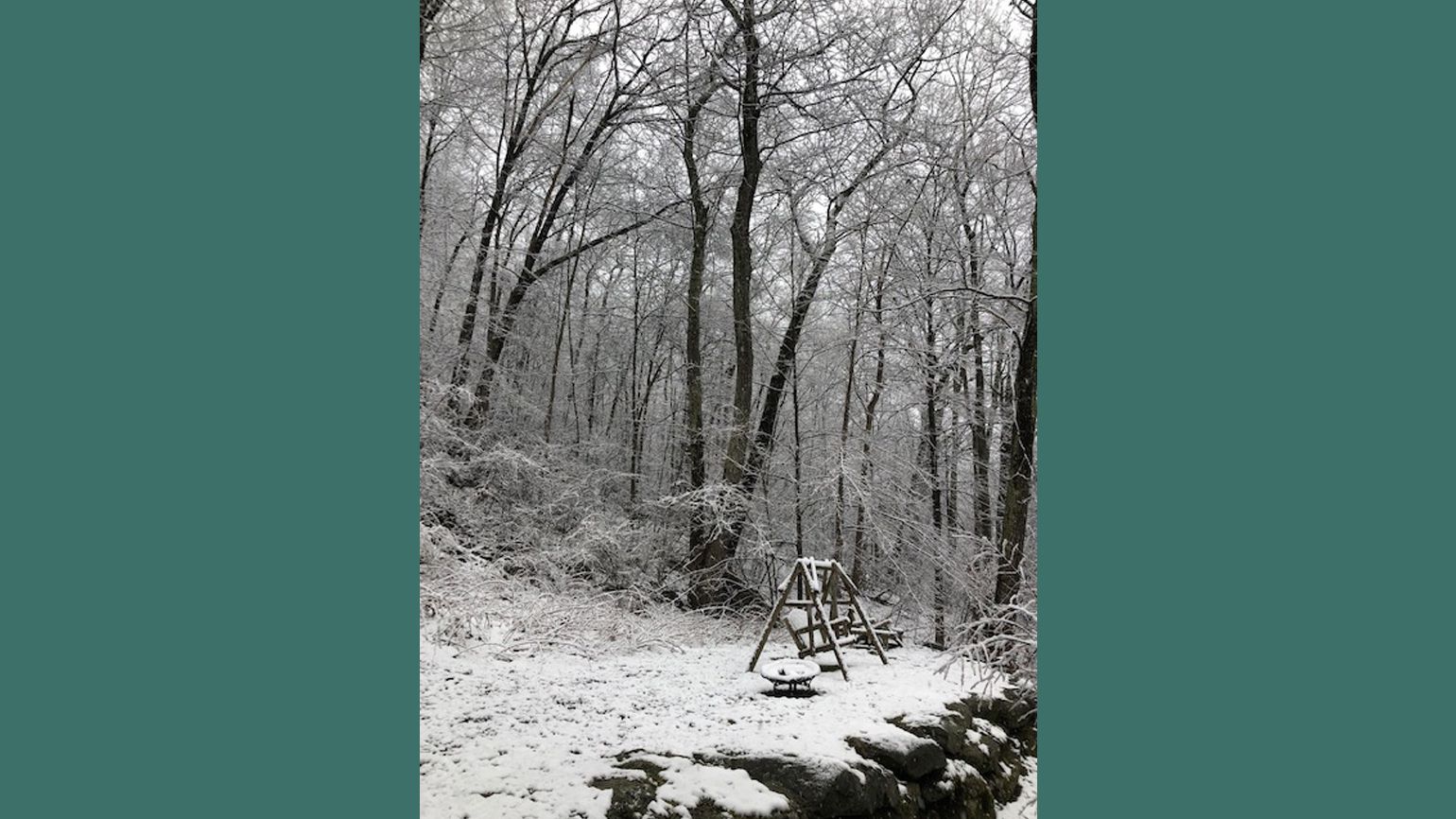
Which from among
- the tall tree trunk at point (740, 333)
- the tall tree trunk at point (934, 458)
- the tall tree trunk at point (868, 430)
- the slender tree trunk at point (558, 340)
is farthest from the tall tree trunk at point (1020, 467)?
the slender tree trunk at point (558, 340)

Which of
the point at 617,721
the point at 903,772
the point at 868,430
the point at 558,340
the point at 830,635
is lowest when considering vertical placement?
the point at 903,772

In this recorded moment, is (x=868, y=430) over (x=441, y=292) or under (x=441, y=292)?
under

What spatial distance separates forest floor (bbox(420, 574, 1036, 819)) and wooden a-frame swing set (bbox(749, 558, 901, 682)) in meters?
0.10

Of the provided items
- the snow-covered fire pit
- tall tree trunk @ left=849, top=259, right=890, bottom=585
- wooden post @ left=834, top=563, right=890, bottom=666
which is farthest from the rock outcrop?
tall tree trunk @ left=849, top=259, right=890, bottom=585

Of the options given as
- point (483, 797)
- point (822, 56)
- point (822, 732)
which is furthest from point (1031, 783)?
point (822, 56)

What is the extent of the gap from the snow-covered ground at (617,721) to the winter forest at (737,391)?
0.05 feet

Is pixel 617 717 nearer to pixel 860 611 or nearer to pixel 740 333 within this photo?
pixel 860 611

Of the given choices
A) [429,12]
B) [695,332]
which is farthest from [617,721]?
[429,12]

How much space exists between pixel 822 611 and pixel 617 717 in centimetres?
100

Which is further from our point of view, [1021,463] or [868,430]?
[868,430]

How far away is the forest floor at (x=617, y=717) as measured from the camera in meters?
2.10

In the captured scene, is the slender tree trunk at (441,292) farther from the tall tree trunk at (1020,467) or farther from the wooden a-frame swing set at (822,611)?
the tall tree trunk at (1020,467)

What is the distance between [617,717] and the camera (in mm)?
2486

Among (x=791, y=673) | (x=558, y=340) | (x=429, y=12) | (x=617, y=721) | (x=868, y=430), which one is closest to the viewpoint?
(x=617, y=721)
